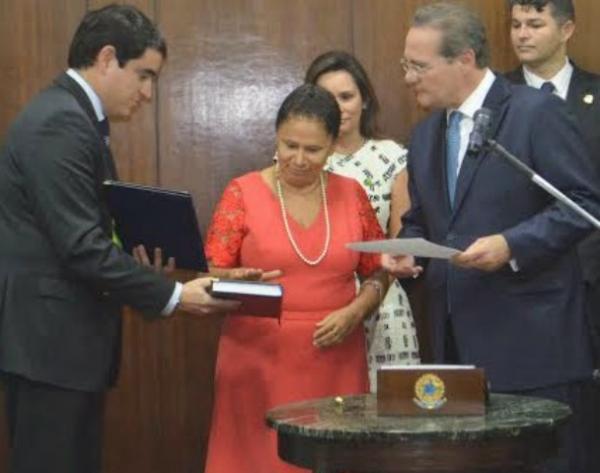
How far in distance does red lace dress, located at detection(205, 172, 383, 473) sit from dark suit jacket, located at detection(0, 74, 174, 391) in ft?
1.67

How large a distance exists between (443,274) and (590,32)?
5.00ft

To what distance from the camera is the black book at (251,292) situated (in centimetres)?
301

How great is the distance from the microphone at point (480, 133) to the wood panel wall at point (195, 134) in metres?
1.64

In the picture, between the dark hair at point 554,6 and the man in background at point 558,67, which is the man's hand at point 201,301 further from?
the dark hair at point 554,6

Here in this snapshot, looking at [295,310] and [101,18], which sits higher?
[101,18]

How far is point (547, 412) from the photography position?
102 inches

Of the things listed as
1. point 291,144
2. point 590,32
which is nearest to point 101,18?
point 291,144

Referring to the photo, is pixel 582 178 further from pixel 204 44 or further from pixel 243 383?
pixel 204 44

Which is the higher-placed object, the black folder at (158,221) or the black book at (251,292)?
the black folder at (158,221)

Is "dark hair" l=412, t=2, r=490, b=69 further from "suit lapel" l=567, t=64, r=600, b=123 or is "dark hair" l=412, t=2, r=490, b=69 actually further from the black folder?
the black folder

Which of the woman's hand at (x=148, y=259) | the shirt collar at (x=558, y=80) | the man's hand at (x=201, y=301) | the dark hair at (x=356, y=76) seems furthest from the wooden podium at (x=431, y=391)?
the shirt collar at (x=558, y=80)

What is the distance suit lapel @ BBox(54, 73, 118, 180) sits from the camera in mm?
2939

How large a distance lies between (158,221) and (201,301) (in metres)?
0.23

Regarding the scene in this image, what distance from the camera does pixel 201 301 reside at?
3.07m
